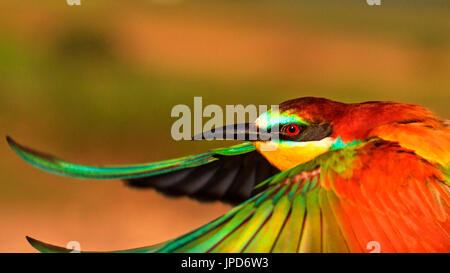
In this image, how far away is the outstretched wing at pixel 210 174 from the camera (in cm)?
114

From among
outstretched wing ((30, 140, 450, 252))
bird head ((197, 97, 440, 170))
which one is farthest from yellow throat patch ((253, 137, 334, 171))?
outstretched wing ((30, 140, 450, 252))

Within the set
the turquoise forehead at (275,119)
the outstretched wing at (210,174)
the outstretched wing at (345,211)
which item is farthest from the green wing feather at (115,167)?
the outstretched wing at (345,211)

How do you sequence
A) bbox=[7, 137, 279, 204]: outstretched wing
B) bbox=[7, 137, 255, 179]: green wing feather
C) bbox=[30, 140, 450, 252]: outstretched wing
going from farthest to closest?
bbox=[7, 137, 279, 204]: outstretched wing < bbox=[7, 137, 255, 179]: green wing feather < bbox=[30, 140, 450, 252]: outstretched wing

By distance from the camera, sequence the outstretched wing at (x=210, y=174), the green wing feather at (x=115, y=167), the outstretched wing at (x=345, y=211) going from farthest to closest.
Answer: the outstretched wing at (x=210, y=174) < the green wing feather at (x=115, y=167) < the outstretched wing at (x=345, y=211)

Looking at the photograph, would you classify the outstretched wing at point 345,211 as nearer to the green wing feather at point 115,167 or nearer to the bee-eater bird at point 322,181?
the bee-eater bird at point 322,181

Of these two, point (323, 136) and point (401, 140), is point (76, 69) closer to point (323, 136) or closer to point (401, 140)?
point (323, 136)

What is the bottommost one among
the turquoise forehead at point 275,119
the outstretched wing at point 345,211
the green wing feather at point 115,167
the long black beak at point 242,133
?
the outstretched wing at point 345,211

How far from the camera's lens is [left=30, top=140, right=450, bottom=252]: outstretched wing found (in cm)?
76

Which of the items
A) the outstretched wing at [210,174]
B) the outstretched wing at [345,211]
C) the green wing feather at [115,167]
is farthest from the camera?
the outstretched wing at [210,174]

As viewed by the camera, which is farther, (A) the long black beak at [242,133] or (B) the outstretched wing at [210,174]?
(B) the outstretched wing at [210,174]

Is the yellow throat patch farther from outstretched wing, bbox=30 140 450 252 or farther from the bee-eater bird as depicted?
outstretched wing, bbox=30 140 450 252

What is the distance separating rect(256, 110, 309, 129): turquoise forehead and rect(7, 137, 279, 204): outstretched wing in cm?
10

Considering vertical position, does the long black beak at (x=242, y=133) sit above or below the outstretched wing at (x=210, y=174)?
above

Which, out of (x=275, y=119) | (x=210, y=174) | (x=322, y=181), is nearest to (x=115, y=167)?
(x=210, y=174)
